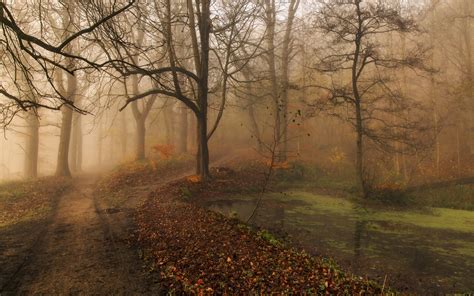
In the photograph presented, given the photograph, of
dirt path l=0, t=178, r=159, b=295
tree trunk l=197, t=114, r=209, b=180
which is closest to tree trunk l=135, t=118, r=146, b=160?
tree trunk l=197, t=114, r=209, b=180

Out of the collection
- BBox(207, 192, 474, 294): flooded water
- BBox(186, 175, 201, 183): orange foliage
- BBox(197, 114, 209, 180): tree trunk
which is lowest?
BBox(207, 192, 474, 294): flooded water

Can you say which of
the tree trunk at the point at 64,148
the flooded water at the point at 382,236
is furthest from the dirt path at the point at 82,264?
the tree trunk at the point at 64,148

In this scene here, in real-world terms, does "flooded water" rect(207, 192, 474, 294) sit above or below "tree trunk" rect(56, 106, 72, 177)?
below

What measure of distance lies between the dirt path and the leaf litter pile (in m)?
0.50

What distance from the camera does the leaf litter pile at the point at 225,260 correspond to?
6.51 metres

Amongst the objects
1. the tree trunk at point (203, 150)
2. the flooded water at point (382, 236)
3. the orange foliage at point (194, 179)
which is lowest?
the flooded water at point (382, 236)

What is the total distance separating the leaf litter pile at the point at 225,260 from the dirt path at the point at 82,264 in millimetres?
502

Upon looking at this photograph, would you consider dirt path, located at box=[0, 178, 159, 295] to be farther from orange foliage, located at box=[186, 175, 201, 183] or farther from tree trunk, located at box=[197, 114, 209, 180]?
tree trunk, located at box=[197, 114, 209, 180]

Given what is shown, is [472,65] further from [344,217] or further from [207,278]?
[207,278]

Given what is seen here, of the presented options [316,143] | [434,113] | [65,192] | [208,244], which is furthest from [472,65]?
[65,192]

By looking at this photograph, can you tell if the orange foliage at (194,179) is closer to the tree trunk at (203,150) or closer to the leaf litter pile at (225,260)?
the tree trunk at (203,150)

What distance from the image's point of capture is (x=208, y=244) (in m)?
8.70

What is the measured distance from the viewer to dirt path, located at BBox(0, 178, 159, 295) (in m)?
6.52

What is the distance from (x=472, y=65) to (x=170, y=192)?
2492 cm
